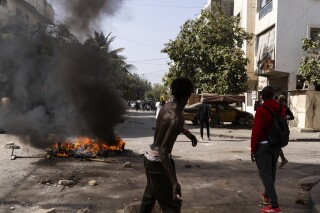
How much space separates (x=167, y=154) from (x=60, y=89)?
26.4ft

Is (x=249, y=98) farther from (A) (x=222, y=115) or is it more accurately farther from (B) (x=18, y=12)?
(B) (x=18, y=12)

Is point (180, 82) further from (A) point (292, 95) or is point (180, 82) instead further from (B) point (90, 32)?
(A) point (292, 95)

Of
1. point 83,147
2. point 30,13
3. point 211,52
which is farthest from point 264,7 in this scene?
point 83,147

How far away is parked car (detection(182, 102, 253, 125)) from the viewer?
22734 millimetres

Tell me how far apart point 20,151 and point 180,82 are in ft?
25.7

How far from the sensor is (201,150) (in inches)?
468

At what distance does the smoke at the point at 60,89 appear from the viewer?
10.0m

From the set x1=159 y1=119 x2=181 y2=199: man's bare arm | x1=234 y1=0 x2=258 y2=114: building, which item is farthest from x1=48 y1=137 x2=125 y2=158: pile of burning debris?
x1=234 y1=0 x2=258 y2=114: building

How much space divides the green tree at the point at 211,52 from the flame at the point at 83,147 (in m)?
14.3

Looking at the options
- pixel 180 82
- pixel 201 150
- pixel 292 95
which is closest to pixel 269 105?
pixel 180 82

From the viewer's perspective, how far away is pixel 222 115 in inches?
904

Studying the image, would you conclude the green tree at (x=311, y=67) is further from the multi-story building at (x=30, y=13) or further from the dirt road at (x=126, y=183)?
the multi-story building at (x=30, y=13)

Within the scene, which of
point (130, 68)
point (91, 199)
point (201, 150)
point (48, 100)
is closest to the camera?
point (91, 199)

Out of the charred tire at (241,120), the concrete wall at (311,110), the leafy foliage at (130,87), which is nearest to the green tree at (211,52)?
the charred tire at (241,120)
